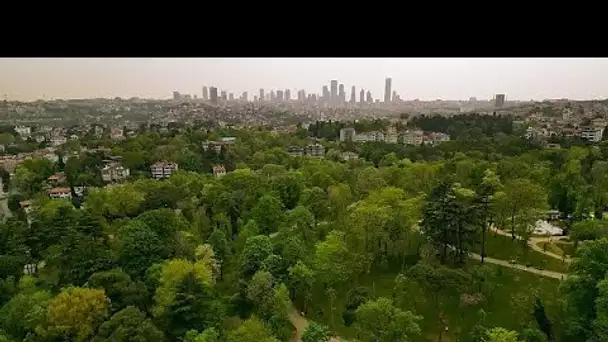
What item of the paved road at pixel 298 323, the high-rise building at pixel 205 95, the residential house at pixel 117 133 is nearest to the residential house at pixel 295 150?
the residential house at pixel 117 133

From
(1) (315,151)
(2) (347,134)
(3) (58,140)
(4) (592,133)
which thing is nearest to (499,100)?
(2) (347,134)

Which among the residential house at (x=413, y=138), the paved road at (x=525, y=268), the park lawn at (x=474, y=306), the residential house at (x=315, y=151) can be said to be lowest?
the park lawn at (x=474, y=306)

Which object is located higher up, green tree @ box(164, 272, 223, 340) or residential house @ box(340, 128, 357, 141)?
residential house @ box(340, 128, 357, 141)

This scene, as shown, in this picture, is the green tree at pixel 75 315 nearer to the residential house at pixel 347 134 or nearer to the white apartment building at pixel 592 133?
the white apartment building at pixel 592 133

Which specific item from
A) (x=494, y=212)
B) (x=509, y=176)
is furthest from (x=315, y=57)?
(x=509, y=176)

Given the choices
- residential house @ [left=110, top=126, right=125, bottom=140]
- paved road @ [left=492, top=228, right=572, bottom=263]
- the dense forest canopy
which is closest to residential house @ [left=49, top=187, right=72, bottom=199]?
the dense forest canopy

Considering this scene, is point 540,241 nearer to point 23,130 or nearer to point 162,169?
point 162,169

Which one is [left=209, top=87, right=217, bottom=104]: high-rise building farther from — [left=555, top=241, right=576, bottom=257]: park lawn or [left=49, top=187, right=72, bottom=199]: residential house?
[left=555, top=241, right=576, bottom=257]: park lawn
